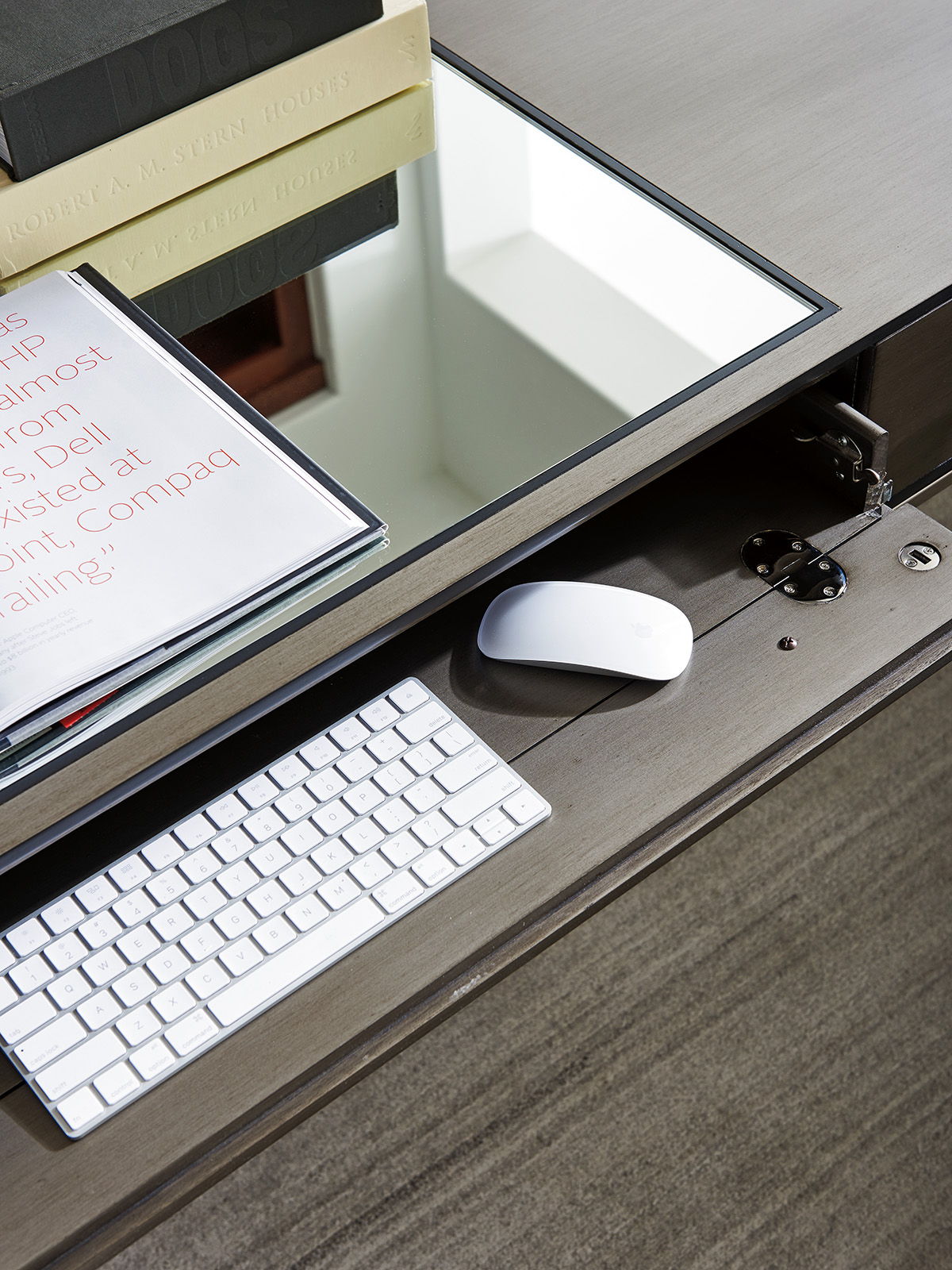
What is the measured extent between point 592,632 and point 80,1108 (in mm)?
356

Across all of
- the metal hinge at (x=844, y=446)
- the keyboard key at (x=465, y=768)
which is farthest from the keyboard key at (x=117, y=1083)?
the metal hinge at (x=844, y=446)

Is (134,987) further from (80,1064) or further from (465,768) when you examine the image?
(465,768)

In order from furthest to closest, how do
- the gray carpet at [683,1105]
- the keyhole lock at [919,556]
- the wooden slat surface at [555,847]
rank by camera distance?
the gray carpet at [683,1105] < the keyhole lock at [919,556] < the wooden slat surface at [555,847]

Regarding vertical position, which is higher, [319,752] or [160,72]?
[160,72]

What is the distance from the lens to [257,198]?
0.92 metres

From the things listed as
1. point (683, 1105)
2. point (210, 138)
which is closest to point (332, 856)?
point (210, 138)

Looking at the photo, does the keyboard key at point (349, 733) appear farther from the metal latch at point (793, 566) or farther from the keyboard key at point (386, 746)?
the metal latch at point (793, 566)

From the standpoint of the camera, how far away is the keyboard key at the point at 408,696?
762 mm

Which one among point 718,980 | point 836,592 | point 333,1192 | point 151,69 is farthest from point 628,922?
point 151,69

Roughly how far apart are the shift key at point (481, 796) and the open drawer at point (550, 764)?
0.08 feet

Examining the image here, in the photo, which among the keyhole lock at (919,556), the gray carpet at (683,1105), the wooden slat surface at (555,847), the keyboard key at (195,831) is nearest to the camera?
the wooden slat surface at (555,847)

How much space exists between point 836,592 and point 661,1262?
1.90 feet

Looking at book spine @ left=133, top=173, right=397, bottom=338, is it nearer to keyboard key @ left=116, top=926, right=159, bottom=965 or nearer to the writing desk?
the writing desk

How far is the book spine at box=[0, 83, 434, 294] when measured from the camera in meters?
0.88
